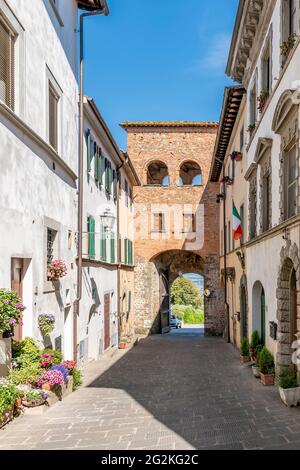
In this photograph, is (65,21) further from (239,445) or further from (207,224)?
(207,224)

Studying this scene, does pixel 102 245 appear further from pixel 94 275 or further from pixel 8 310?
pixel 8 310

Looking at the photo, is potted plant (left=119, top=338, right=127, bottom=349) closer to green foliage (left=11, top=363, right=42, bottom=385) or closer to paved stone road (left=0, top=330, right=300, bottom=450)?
paved stone road (left=0, top=330, right=300, bottom=450)

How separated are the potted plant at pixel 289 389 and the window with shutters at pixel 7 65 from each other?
7.35 meters

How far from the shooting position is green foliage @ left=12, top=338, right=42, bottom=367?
8.45 meters

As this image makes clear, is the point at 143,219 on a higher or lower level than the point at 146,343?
higher

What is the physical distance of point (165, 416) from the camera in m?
7.87

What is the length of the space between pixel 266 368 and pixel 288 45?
23.9 feet

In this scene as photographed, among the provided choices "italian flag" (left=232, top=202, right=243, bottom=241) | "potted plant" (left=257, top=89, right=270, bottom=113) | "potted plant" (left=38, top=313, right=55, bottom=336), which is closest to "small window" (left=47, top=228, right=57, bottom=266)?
"potted plant" (left=38, top=313, right=55, bottom=336)

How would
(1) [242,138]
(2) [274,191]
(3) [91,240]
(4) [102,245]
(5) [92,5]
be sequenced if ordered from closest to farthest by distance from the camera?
1. (2) [274,191]
2. (5) [92,5]
3. (3) [91,240]
4. (1) [242,138]
5. (4) [102,245]

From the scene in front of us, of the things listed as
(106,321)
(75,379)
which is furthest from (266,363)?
(106,321)

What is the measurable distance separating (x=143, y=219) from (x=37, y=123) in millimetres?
18191

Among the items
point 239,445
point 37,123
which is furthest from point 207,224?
point 239,445

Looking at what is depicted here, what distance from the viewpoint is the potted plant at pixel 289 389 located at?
27.0 ft

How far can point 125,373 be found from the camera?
546 inches
